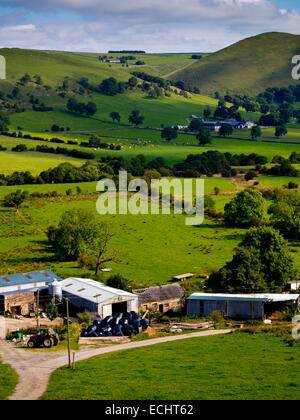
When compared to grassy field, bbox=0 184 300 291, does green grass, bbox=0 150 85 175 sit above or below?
above

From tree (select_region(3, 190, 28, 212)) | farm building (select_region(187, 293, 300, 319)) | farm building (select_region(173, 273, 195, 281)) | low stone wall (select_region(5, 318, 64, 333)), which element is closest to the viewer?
low stone wall (select_region(5, 318, 64, 333))

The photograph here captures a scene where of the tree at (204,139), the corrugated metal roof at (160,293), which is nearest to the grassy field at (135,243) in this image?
the corrugated metal roof at (160,293)

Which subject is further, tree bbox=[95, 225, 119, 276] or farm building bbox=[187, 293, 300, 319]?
tree bbox=[95, 225, 119, 276]

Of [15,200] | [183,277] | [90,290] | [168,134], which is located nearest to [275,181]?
[15,200]

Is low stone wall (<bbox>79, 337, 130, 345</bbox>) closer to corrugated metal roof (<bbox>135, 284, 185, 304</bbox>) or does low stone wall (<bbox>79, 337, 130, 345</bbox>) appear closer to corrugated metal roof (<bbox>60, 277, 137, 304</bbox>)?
corrugated metal roof (<bbox>60, 277, 137, 304</bbox>)

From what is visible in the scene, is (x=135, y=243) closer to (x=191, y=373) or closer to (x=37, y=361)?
(x=37, y=361)

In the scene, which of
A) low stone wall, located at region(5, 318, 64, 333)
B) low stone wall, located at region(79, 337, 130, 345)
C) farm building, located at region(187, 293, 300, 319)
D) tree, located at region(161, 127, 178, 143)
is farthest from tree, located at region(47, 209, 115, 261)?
tree, located at region(161, 127, 178, 143)
